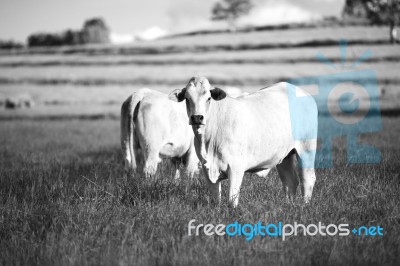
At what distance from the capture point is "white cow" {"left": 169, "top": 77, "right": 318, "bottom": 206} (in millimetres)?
4996

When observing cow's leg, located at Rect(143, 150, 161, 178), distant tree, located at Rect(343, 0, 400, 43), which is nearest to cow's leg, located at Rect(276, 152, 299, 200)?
cow's leg, located at Rect(143, 150, 161, 178)

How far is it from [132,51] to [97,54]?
3.35 metres

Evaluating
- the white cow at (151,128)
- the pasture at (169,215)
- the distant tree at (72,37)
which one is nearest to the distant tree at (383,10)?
the pasture at (169,215)

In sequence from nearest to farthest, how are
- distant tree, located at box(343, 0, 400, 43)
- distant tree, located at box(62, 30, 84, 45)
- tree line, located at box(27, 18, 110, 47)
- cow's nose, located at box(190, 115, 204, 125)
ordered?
cow's nose, located at box(190, 115, 204, 125), distant tree, located at box(343, 0, 400, 43), distant tree, located at box(62, 30, 84, 45), tree line, located at box(27, 18, 110, 47)

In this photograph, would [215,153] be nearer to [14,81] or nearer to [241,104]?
[241,104]

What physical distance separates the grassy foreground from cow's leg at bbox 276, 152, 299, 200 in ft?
0.82

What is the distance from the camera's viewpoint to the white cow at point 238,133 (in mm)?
4996

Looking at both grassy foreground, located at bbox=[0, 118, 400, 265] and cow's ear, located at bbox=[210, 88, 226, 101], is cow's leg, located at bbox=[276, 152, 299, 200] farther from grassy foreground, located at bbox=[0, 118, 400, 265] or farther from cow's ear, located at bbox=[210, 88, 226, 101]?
cow's ear, located at bbox=[210, 88, 226, 101]

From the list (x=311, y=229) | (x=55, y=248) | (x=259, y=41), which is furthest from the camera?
(x=259, y=41)

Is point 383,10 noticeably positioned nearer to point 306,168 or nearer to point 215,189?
point 306,168

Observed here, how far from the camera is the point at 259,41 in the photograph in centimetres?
3872

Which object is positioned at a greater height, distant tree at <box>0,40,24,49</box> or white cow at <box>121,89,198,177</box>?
distant tree at <box>0,40,24,49</box>

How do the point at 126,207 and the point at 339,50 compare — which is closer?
the point at 126,207

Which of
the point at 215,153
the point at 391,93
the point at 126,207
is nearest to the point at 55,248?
the point at 126,207
